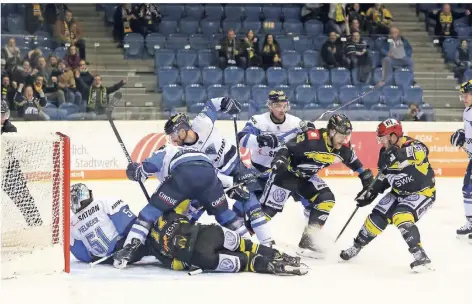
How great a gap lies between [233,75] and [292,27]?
1.41 m

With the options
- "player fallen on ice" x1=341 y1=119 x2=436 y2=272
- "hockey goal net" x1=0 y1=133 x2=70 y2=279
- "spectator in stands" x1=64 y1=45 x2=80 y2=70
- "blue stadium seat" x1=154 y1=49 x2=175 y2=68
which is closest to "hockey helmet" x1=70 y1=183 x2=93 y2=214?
"hockey goal net" x1=0 y1=133 x2=70 y2=279

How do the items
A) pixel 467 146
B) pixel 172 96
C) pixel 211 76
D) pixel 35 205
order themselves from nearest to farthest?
pixel 35 205 → pixel 467 146 → pixel 172 96 → pixel 211 76

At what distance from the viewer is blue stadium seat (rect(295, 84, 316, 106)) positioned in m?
10.3

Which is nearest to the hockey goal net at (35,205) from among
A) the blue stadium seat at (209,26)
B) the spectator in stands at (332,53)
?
the blue stadium seat at (209,26)

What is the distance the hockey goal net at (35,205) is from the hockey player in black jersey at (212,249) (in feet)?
1.83

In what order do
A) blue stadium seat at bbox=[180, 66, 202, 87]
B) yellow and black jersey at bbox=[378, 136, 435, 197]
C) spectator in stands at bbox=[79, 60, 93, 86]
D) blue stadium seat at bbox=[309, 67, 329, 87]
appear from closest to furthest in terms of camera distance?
yellow and black jersey at bbox=[378, 136, 435, 197] → spectator in stands at bbox=[79, 60, 93, 86] → blue stadium seat at bbox=[180, 66, 202, 87] → blue stadium seat at bbox=[309, 67, 329, 87]

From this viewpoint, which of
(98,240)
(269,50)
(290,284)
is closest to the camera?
(290,284)

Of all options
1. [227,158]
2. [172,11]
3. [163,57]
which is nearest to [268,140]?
[227,158]

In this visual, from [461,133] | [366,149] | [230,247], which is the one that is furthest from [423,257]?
[366,149]

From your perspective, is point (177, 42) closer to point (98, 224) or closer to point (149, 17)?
point (149, 17)

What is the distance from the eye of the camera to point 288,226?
7.09 metres

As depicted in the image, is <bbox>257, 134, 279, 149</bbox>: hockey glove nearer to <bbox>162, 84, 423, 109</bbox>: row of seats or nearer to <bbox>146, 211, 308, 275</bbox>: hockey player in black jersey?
<bbox>146, 211, 308, 275</bbox>: hockey player in black jersey

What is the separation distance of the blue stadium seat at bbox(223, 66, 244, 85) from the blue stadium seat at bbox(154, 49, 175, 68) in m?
0.67

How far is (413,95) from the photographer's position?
34.5ft
